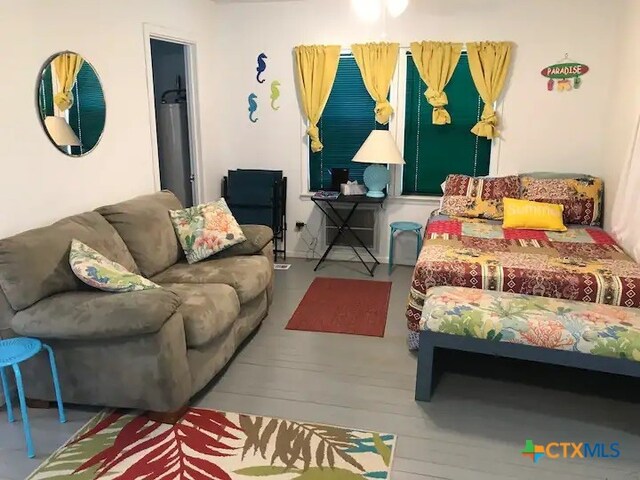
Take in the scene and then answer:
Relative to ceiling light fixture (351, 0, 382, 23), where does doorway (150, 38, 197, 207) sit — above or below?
below

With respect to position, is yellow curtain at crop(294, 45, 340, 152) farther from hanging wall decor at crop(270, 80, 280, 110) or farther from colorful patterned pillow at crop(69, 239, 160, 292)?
colorful patterned pillow at crop(69, 239, 160, 292)

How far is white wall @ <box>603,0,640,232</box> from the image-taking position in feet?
12.5

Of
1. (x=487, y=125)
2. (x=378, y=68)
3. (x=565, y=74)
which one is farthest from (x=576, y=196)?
(x=378, y=68)

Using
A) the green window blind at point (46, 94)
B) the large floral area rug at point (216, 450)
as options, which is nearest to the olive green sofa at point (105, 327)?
the large floral area rug at point (216, 450)

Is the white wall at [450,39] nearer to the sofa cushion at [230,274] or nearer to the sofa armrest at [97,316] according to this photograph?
the sofa cushion at [230,274]

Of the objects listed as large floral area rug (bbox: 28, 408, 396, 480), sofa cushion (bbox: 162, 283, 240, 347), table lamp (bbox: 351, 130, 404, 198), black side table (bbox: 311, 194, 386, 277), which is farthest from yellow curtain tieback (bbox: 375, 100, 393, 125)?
large floral area rug (bbox: 28, 408, 396, 480)

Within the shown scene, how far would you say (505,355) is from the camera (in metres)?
2.66

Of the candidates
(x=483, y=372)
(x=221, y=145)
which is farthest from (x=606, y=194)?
(x=221, y=145)

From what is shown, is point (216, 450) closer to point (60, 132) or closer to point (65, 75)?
point (60, 132)

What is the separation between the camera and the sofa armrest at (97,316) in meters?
2.43

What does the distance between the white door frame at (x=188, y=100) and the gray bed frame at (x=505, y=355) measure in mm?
2584

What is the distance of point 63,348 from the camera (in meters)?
2.58

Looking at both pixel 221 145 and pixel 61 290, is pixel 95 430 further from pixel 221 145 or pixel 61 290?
pixel 221 145

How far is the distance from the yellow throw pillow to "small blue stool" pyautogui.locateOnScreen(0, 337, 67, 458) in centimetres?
325
